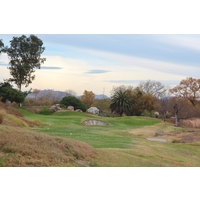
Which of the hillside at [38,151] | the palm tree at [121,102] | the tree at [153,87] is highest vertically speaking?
the tree at [153,87]

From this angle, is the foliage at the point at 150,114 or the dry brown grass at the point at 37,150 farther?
the foliage at the point at 150,114

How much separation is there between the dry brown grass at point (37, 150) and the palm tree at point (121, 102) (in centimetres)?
3930

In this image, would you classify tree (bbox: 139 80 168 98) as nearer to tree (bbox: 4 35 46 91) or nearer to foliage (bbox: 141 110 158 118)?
foliage (bbox: 141 110 158 118)

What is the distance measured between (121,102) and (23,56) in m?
17.1

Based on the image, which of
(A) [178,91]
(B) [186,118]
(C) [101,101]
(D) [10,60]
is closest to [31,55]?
(D) [10,60]

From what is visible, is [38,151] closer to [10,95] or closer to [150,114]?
[10,95]

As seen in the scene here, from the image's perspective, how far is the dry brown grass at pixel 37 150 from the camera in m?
7.01

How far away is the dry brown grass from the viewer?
23.0 ft

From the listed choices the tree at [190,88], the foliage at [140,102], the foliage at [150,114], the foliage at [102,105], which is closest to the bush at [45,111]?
the foliage at [102,105]

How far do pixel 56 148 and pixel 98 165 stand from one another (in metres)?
1.23

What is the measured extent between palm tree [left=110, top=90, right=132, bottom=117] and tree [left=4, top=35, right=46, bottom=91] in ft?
46.1

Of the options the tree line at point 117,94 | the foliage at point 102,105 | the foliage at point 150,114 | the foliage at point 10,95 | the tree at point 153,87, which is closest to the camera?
the foliage at point 10,95

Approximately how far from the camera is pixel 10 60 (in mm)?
40219

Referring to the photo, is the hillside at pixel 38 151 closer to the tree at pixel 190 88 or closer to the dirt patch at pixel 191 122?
the dirt patch at pixel 191 122
